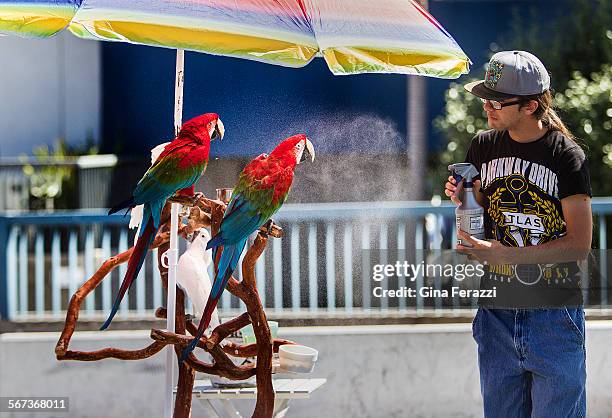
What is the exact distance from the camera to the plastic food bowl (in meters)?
4.45

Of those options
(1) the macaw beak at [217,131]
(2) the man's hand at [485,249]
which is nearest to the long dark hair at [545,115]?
(2) the man's hand at [485,249]

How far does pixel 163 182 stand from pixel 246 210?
0.34 metres

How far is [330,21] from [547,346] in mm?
1500

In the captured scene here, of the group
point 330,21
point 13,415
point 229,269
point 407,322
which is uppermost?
point 330,21

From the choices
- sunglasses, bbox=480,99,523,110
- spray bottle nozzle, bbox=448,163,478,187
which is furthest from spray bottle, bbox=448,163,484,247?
sunglasses, bbox=480,99,523,110

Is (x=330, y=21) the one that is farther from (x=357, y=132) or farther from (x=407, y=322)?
(x=407, y=322)

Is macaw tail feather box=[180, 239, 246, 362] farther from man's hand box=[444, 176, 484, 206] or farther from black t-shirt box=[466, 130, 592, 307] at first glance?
black t-shirt box=[466, 130, 592, 307]

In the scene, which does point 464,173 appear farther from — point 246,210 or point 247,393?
point 247,393

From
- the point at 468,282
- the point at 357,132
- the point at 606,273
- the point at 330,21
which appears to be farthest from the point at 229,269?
the point at 606,273

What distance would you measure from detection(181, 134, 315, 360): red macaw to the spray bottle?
27.2 inches

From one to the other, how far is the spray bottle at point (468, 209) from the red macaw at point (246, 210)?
690 mm

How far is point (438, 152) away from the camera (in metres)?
8.95

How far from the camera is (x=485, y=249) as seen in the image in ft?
12.8

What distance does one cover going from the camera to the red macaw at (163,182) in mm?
4203
